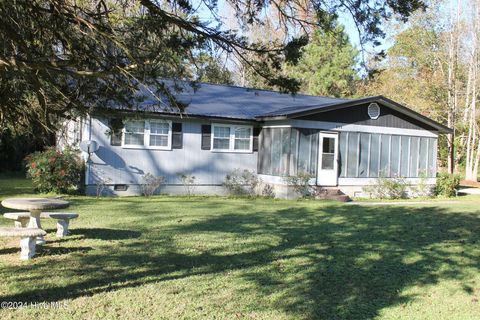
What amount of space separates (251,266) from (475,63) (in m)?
26.0

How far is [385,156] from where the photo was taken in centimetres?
2067

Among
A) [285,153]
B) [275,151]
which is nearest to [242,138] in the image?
[275,151]

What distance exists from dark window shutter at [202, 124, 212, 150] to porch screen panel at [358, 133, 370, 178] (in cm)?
614

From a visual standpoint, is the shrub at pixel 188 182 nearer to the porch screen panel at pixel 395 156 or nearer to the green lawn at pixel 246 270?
the green lawn at pixel 246 270

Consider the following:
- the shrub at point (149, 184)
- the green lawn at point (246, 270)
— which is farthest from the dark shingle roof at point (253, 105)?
the green lawn at point (246, 270)

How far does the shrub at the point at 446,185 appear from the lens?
69.3 ft

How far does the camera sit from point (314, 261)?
24.1 feet

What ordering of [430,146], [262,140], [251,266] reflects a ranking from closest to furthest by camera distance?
[251,266] < [262,140] < [430,146]

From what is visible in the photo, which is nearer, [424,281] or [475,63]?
[424,281]

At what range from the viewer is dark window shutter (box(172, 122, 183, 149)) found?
58.9 ft

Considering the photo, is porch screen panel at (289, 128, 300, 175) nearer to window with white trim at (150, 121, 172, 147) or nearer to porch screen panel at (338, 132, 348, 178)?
porch screen panel at (338, 132, 348, 178)

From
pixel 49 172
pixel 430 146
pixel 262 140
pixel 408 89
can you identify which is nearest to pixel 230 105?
pixel 262 140

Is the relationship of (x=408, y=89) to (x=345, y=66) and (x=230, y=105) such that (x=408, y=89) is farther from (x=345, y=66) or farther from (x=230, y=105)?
(x=230, y=105)

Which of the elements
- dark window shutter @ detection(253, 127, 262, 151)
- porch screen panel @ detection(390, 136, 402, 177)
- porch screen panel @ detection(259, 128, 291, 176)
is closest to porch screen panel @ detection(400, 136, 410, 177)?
porch screen panel @ detection(390, 136, 402, 177)
